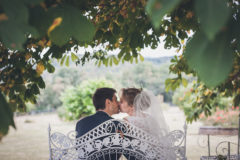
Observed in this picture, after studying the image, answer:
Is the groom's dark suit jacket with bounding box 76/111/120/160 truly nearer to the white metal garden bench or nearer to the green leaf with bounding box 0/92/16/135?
the white metal garden bench

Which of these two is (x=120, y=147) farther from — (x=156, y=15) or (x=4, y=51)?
(x=156, y=15)

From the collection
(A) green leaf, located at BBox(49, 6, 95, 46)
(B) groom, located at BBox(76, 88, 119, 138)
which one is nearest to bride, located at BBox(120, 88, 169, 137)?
(B) groom, located at BBox(76, 88, 119, 138)

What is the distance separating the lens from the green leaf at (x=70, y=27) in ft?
2.15

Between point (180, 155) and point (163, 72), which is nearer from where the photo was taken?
point (180, 155)

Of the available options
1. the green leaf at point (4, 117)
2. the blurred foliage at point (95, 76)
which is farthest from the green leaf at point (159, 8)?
the blurred foliage at point (95, 76)

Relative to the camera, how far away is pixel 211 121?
477 inches

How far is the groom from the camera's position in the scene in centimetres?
272

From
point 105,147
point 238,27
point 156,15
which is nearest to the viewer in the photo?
point 156,15

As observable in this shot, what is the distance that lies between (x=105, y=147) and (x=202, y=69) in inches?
82.4

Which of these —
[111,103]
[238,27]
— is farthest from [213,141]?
[238,27]

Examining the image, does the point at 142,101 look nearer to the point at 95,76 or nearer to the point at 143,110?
the point at 143,110

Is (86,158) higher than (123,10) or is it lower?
lower

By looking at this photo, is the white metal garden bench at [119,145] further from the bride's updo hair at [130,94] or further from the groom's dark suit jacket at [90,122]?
the bride's updo hair at [130,94]

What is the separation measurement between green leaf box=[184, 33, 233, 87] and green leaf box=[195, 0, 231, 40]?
7cm
